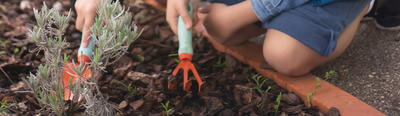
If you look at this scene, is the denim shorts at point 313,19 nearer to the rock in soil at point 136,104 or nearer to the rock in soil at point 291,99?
the rock in soil at point 291,99

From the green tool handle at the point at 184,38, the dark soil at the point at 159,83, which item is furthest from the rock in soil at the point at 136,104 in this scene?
the green tool handle at the point at 184,38

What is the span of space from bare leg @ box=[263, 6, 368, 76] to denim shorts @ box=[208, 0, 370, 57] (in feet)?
0.11

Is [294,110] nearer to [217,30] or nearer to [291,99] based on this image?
[291,99]

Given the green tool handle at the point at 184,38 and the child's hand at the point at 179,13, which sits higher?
the child's hand at the point at 179,13

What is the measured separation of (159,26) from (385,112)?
139 cm

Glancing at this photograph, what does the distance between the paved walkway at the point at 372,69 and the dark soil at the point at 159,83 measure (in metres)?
0.27

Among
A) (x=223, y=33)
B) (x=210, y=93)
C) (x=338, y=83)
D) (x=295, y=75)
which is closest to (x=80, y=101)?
(x=210, y=93)

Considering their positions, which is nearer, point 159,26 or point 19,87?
point 19,87

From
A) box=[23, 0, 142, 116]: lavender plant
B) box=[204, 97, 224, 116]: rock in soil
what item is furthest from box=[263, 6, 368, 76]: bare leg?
box=[23, 0, 142, 116]: lavender plant

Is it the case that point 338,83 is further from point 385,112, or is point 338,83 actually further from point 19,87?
point 19,87

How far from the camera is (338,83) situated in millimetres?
1306

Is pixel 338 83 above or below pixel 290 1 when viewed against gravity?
below

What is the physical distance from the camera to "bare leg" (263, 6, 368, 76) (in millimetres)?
1246

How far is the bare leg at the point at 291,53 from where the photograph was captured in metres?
1.25
